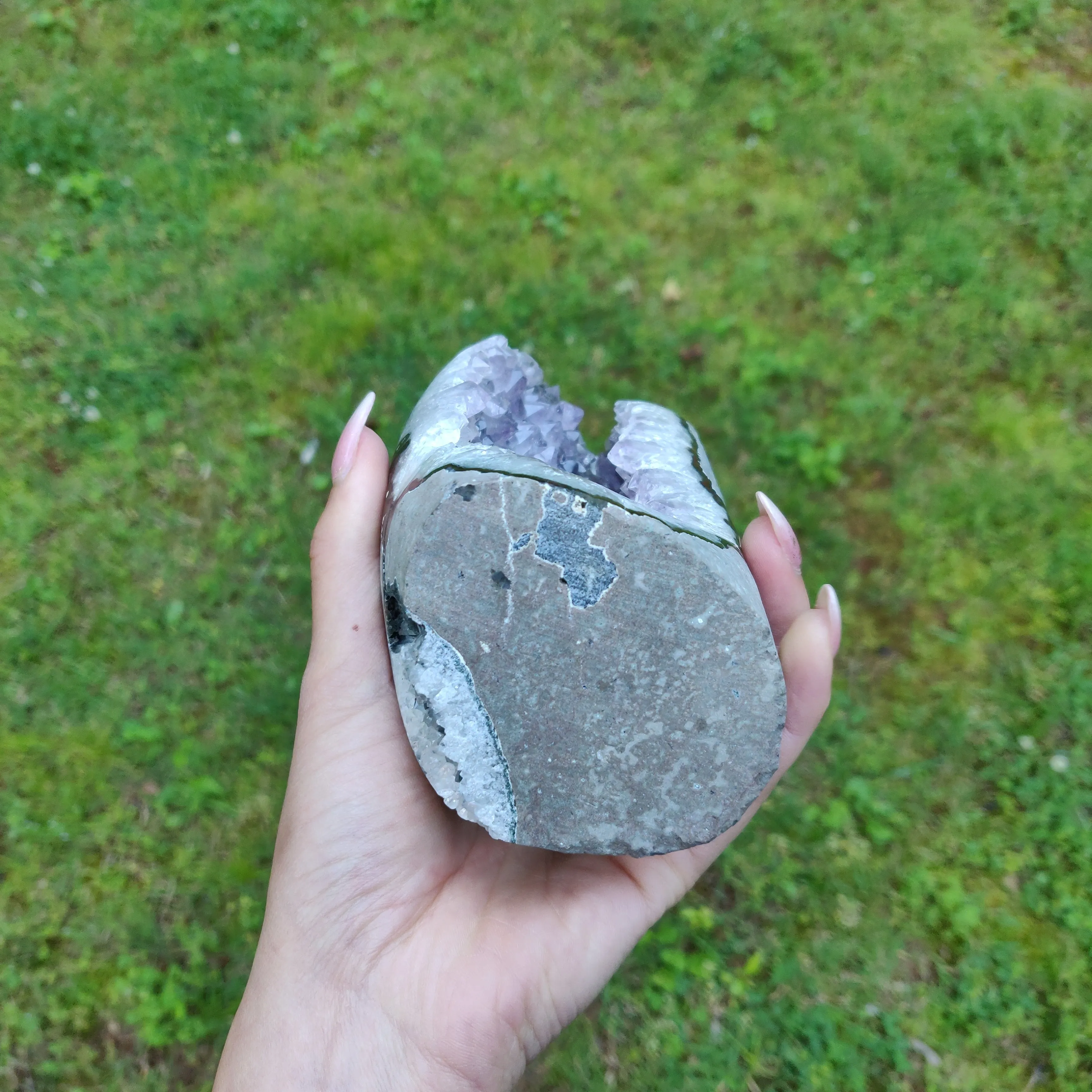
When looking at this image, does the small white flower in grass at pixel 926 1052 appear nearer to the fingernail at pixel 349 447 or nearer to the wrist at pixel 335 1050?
Answer: the wrist at pixel 335 1050

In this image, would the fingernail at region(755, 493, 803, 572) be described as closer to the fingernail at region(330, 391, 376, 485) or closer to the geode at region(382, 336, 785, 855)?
the geode at region(382, 336, 785, 855)

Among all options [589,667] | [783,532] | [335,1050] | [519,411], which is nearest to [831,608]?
[783,532]

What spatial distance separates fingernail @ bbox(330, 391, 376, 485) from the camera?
2.13 m

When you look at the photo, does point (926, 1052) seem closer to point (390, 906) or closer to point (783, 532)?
point (783, 532)

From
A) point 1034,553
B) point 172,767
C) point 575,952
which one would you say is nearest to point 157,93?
point 172,767

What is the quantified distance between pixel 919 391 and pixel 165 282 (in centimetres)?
308

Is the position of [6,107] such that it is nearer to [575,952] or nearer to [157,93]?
[157,93]

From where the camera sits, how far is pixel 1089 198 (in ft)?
11.7

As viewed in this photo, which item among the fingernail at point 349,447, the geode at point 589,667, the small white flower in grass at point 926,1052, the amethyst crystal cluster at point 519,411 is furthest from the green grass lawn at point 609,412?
the geode at point 589,667

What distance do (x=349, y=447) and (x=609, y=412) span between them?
4.16ft

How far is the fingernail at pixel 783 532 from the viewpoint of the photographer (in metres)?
2.18

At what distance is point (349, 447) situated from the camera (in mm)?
2158

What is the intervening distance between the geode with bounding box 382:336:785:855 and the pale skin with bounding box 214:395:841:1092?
0.95ft

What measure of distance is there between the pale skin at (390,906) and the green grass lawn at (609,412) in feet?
3.01
